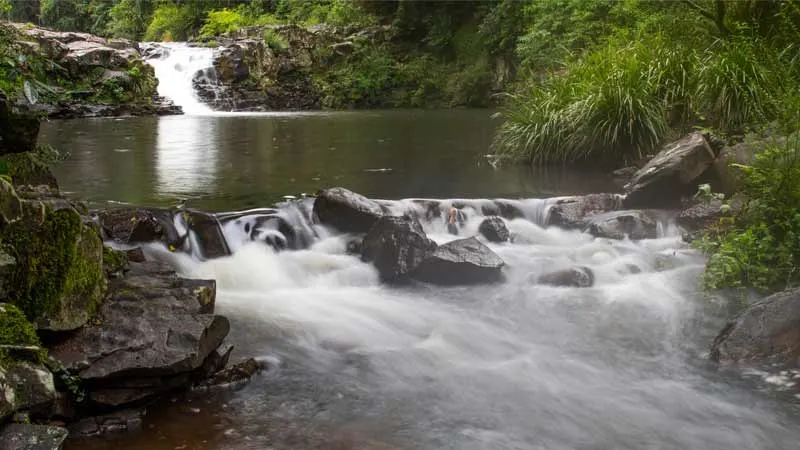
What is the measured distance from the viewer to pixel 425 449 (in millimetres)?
3895

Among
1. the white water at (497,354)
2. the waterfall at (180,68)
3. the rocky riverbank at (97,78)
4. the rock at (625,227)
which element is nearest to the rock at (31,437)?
the white water at (497,354)

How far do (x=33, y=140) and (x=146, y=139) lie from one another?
1106 centimetres

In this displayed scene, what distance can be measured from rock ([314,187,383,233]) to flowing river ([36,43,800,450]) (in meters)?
0.16

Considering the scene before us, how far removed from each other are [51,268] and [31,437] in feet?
3.79

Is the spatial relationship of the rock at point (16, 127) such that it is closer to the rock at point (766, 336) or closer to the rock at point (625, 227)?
the rock at point (766, 336)

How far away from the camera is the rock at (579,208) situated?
8.48 m

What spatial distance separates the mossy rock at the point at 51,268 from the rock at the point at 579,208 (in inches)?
215

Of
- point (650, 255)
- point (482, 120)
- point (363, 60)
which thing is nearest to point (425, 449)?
point (650, 255)

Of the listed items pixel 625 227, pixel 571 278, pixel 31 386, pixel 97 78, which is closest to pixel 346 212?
pixel 571 278

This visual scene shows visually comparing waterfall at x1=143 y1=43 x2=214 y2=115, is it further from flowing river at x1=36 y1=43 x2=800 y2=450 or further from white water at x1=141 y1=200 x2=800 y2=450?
white water at x1=141 y1=200 x2=800 y2=450

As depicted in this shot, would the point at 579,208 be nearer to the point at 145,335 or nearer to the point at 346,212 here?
the point at 346,212

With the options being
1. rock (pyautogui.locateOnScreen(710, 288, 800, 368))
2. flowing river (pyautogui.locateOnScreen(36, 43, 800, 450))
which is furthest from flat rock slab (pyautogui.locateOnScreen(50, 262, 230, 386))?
rock (pyautogui.locateOnScreen(710, 288, 800, 368))

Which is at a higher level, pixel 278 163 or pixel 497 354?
pixel 278 163

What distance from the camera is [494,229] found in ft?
26.7
